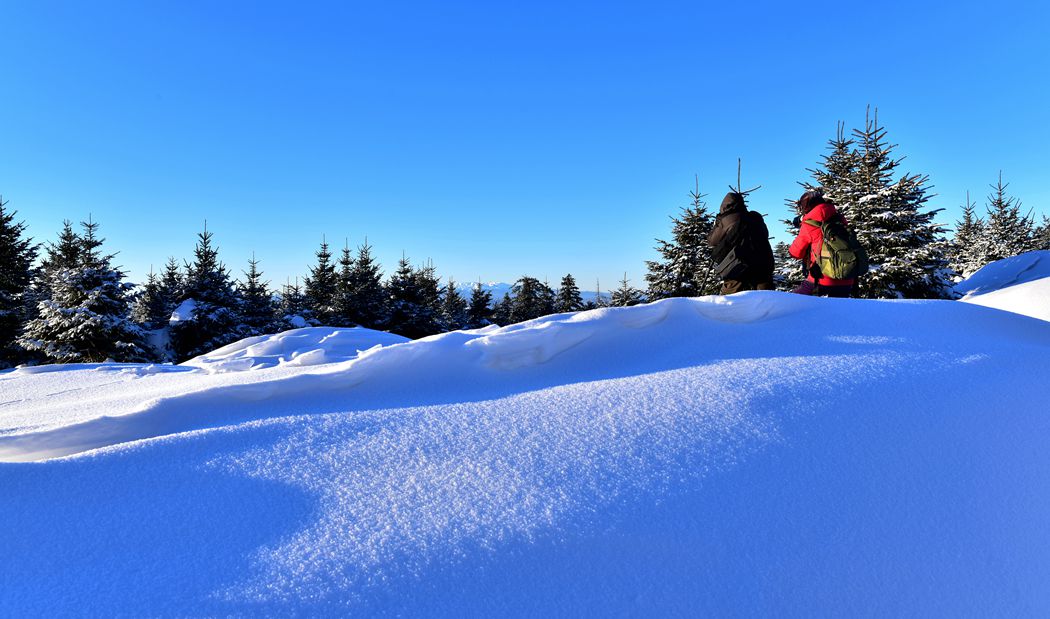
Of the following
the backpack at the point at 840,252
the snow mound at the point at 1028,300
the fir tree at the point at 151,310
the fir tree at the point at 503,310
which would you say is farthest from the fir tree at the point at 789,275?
the fir tree at the point at 151,310

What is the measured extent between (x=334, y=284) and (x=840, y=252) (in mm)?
22970

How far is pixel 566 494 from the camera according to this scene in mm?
1422

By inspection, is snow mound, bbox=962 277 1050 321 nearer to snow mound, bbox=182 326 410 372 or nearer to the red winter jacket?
the red winter jacket

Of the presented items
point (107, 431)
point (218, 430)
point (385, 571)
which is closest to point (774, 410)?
point (385, 571)

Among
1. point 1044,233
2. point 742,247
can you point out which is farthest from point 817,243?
point 1044,233

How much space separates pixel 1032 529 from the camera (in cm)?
146

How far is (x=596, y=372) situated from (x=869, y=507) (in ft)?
4.05

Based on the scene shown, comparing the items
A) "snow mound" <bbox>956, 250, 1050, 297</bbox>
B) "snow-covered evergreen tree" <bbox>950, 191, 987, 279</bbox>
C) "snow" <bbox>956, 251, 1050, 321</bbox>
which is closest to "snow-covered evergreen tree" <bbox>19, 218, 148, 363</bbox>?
"snow" <bbox>956, 251, 1050, 321</bbox>

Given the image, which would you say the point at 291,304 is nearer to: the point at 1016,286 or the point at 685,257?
the point at 685,257

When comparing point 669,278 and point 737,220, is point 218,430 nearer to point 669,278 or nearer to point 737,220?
point 737,220

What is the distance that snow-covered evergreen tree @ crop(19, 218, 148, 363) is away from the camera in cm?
1525

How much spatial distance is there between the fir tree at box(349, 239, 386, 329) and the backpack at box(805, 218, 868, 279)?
62.4 ft

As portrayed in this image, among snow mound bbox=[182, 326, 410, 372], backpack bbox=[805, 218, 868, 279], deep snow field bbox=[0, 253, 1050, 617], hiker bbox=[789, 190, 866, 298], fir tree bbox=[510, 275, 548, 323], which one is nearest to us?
deep snow field bbox=[0, 253, 1050, 617]

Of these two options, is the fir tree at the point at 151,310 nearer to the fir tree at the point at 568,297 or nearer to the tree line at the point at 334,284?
the tree line at the point at 334,284
